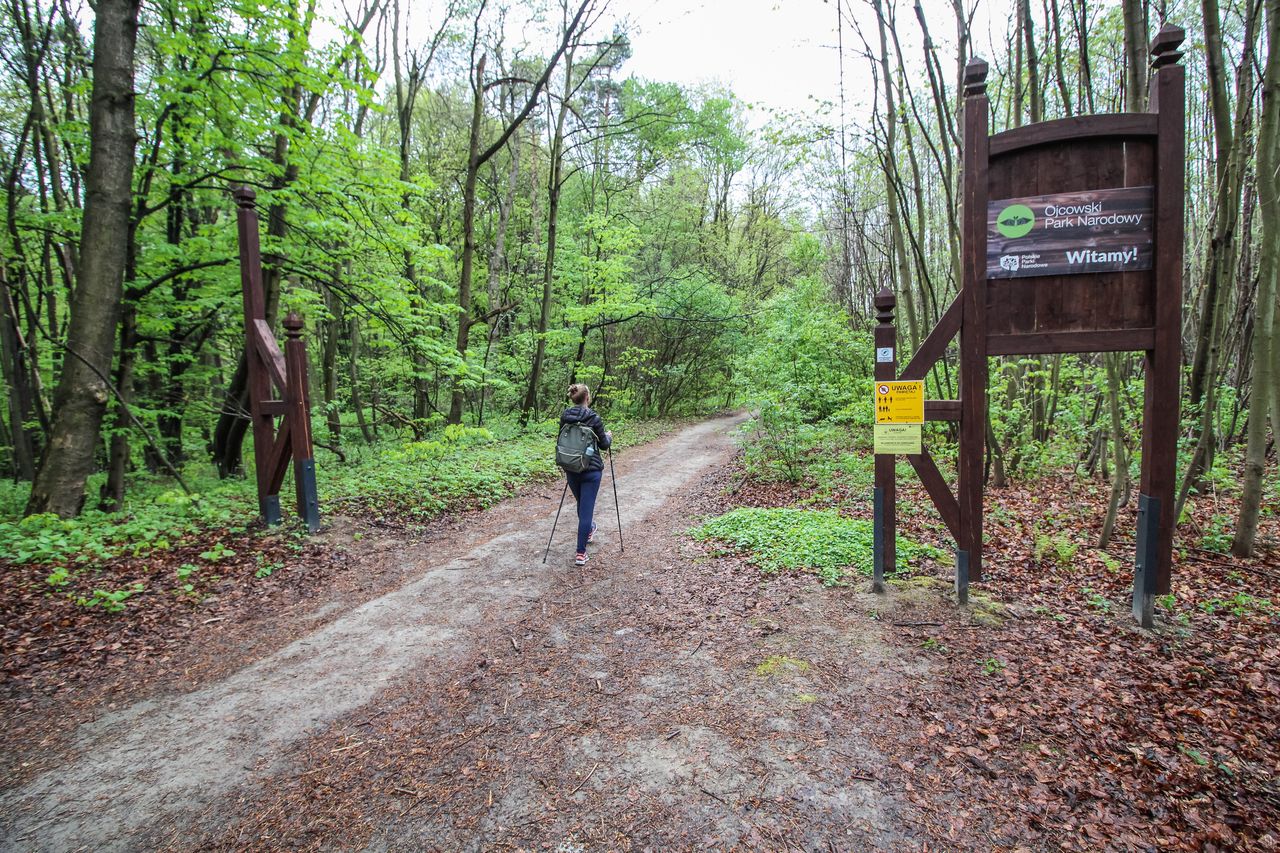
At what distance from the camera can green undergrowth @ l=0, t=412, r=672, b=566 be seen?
17.0ft

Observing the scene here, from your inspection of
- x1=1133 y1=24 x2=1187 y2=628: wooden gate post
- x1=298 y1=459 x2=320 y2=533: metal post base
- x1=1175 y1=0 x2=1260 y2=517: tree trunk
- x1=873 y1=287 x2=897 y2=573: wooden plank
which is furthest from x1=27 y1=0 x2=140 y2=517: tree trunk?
x1=1175 y1=0 x2=1260 y2=517: tree trunk

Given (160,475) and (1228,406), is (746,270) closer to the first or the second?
(1228,406)

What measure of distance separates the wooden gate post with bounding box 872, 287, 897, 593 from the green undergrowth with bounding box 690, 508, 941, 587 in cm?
37

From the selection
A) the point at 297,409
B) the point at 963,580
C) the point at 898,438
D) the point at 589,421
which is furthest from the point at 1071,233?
the point at 297,409

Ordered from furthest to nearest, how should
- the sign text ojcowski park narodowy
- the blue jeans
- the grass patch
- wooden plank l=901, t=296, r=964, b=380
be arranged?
the blue jeans → wooden plank l=901, t=296, r=964, b=380 → the sign text ojcowski park narodowy → the grass patch

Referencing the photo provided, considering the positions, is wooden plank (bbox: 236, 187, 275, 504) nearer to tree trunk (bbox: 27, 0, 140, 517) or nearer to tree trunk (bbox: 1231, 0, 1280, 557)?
tree trunk (bbox: 27, 0, 140, 517)

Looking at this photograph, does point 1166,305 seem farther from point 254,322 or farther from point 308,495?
point 254,322

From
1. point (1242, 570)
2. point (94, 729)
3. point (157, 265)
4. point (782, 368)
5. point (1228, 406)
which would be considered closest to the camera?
point (94, 729)

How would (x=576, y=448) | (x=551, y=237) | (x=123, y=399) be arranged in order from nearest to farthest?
(x=576, y=448)
(x=123, y=399)
(x=551, y=237)

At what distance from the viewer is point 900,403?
14.6 feet

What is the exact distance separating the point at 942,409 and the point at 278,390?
6.64m

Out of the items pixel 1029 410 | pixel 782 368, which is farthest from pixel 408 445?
pixel 1029 410

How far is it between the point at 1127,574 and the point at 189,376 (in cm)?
1257

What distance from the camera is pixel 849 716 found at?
10.3 ft
